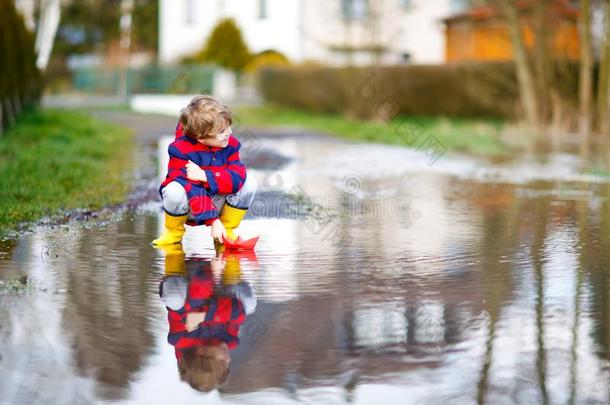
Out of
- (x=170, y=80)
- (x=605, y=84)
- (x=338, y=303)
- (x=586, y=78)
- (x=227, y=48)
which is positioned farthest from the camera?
(x=227, y=48)

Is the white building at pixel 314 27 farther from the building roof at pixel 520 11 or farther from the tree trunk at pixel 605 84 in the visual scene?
the tree trunk at pixel 605 84

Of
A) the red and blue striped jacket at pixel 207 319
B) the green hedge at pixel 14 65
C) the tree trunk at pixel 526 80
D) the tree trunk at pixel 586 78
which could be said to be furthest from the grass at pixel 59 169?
the tree trunk at pixel 586 78

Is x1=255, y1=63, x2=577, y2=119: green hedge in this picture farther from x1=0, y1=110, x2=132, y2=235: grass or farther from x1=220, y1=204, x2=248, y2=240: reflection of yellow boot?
x1=220, y1=204, x2=248, y2=240: reflection of yellow boot

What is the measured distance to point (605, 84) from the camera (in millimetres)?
23266

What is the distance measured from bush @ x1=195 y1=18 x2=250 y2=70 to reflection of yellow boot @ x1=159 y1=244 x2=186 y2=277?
40.1 metres

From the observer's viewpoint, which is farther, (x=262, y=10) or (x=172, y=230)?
(x=262, y=10)

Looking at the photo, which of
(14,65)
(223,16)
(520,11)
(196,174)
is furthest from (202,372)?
(223,16)

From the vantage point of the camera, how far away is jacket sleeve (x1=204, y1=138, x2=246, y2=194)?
8242mm

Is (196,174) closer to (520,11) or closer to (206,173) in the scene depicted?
(206,173)

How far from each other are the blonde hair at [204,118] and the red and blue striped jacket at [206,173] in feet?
0.49

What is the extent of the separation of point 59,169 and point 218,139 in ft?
20.2

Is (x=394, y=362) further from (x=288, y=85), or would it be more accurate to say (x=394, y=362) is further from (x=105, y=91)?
(x=105, y=91)

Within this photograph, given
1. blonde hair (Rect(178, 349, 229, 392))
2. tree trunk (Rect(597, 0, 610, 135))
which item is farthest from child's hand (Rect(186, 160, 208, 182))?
tree trunk (Rect(597, 0, 610, 135))

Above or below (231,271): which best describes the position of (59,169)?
above
